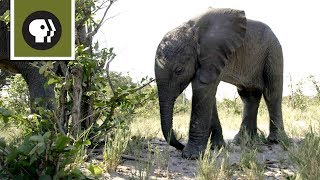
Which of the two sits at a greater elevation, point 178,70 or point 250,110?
point 178,70

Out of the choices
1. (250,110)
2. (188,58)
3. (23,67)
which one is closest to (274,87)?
(250,110)

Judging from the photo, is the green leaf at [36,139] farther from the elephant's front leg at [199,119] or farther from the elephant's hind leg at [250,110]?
the elephant's hind leg at [250,110]

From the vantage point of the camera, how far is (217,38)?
4.73 metres

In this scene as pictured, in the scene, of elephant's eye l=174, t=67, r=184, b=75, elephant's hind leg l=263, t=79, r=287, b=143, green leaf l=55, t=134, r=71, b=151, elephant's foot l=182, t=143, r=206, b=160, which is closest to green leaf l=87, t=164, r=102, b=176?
green leaf l=55, t=134, r=71, b=151

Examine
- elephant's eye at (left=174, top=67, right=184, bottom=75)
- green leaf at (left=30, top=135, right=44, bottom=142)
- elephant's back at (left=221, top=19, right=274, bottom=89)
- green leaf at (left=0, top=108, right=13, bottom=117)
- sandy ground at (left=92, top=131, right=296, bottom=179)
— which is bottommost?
sandy ground at (left=92, top=131, right=296, bottom=179)

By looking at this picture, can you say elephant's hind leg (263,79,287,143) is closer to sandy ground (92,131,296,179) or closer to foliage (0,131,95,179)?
sandy ground (92,131,296,179)

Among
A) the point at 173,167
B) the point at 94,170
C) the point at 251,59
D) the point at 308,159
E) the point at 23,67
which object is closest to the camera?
the point at 94,170

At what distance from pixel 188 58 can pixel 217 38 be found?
1.41 feet

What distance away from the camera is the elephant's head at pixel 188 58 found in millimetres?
4504

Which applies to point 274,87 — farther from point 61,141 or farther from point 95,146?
point 61,141

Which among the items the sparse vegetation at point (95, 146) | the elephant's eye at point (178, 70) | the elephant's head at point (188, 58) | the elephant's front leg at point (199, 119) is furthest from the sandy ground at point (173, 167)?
the elephant's eye at point (178, 70)

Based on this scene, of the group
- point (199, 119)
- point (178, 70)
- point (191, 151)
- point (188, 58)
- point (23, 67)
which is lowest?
point (191, 151)

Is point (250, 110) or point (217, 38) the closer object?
point (217, 38)

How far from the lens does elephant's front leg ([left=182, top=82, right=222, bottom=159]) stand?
452 centimetres
